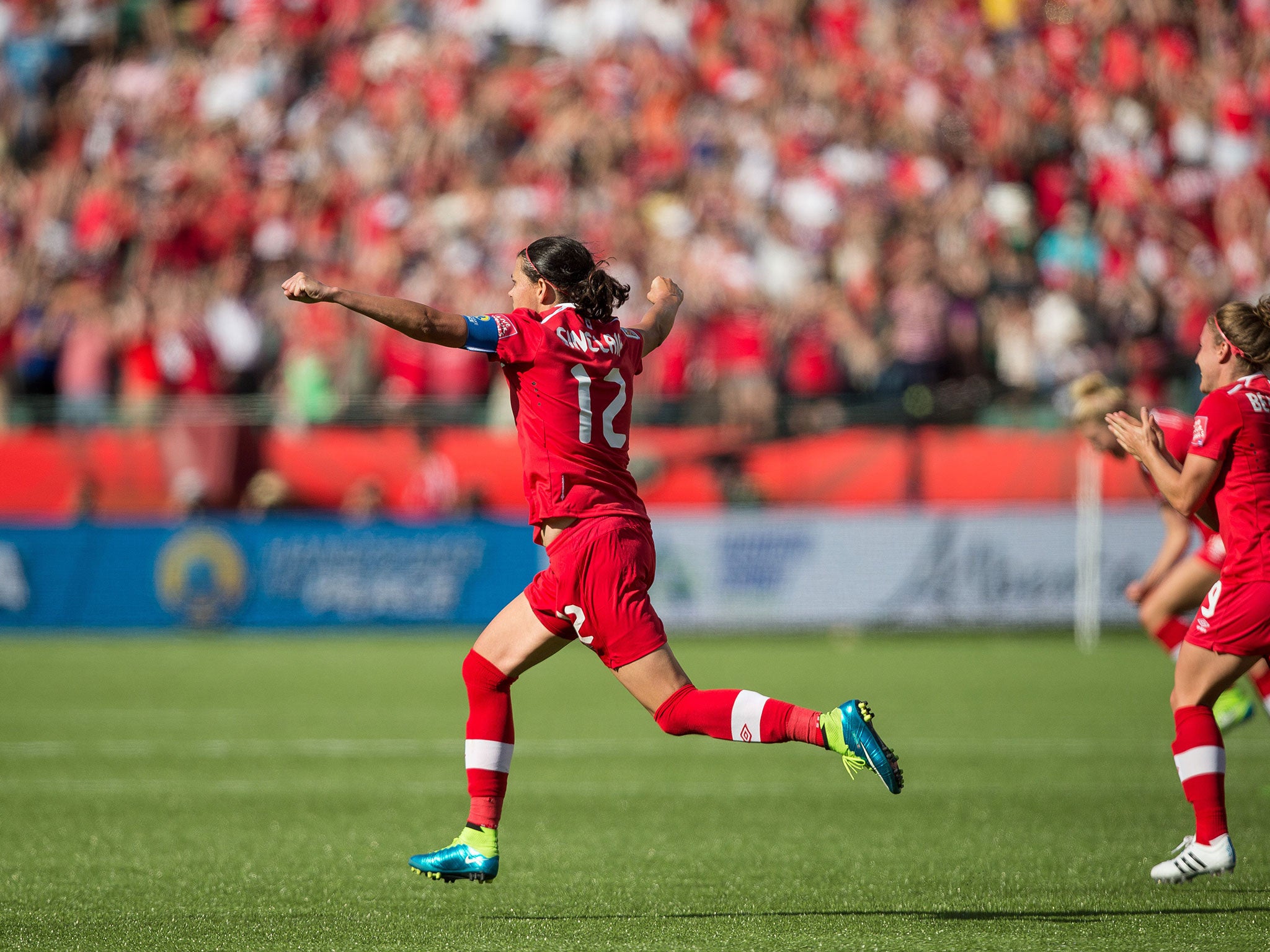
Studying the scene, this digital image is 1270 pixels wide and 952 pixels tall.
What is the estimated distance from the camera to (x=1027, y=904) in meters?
5.92

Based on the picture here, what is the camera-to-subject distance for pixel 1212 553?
9.02 metres

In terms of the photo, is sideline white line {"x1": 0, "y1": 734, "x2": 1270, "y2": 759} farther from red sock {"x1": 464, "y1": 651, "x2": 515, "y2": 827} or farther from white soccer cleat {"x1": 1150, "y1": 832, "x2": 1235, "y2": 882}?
red sock {"x1": 464, "y1": 651, "x2": 515, "y2": 827}

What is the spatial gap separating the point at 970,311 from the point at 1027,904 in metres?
13.3

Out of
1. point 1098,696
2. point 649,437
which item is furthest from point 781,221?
point 1098,696

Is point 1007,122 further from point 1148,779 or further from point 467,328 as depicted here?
point 467,328

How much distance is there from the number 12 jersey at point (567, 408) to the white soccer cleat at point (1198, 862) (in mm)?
2338

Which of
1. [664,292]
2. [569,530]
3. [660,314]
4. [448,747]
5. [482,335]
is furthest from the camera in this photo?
[448,747]

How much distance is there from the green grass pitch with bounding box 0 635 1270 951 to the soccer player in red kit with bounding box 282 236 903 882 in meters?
0.63

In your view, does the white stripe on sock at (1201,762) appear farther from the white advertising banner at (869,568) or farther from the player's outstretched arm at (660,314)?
the white advertising banner at (869,568)

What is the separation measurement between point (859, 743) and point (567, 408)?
152cm

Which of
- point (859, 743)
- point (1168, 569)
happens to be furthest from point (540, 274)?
point (1168, 569)

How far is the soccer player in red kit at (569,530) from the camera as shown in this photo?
18.3 ft

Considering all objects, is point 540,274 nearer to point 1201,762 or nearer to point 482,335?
point 482,335

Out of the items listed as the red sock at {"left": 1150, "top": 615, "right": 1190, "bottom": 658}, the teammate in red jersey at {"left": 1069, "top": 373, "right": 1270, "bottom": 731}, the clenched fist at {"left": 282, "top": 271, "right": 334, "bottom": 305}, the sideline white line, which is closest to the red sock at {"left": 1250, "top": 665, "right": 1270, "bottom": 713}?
the teammate in red jersey at {"left": 1069, "top": 373, "right": 1270, "bottom": 731}
